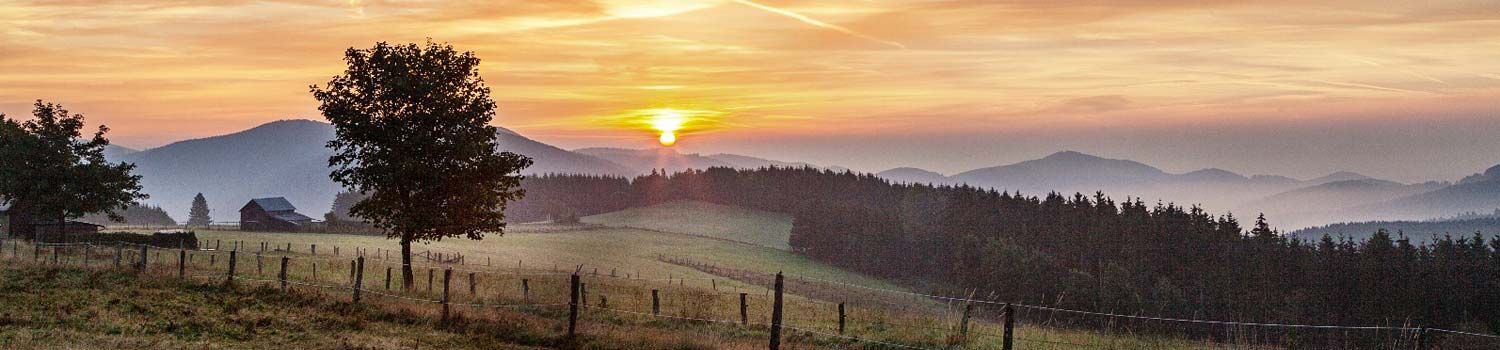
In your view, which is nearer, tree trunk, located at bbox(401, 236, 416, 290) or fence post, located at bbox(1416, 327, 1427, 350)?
fence post, located at bbox(1416, 327, 1427, 350)

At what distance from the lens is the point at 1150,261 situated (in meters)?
124

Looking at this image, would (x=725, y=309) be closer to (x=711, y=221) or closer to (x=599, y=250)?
(x=599, y=250)

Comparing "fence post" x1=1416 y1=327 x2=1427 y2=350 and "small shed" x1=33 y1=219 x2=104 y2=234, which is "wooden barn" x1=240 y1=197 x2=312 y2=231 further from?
"fence post" x1=1416 y1=327 x2=1427 y2=350

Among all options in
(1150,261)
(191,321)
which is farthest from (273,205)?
(1150,261)

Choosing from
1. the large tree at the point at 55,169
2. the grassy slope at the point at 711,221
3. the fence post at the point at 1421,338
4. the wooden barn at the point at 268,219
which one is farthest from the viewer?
the grassy slope at the point at 711,221

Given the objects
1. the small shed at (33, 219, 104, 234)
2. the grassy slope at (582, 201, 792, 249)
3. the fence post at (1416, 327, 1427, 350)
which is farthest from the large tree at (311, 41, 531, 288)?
the grassy slope at (582, 201, 792, 249)

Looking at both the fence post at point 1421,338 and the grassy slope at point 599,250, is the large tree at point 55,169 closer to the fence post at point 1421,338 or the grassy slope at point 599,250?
the grassy slope at point 599,250

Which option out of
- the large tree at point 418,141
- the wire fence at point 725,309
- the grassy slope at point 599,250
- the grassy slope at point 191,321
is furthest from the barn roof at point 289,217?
the grassy slope at point 191,321

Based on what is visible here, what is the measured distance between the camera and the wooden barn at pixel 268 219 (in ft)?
373

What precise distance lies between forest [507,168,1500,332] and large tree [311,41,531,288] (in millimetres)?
64626

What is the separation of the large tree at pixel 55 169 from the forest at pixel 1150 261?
77.7 m

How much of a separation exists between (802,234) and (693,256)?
1580 inches

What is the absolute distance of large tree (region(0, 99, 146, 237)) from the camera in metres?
66.4

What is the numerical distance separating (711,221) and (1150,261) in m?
73.0
